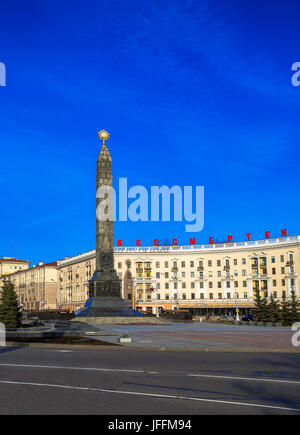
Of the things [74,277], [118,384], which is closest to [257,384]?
[118,384]

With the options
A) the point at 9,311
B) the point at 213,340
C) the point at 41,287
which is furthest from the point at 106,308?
the point at 41,287

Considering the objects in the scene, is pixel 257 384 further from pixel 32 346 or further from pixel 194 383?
pixel 32 346

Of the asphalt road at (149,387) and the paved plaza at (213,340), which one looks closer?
the asphalt road at (149,387)

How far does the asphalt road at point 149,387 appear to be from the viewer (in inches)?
325

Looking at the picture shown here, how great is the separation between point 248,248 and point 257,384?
100 metres

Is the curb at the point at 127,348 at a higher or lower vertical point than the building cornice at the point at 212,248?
lower

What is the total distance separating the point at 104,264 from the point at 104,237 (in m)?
2.87

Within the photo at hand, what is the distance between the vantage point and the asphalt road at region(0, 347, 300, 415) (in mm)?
8250

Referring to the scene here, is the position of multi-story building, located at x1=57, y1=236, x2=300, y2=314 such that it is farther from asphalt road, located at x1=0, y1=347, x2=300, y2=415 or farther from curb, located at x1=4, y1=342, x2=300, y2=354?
asphalt road, located at x1=0, y1=347, x2=300, y2=415

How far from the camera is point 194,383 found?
11070 millimetres

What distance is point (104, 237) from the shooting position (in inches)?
2117

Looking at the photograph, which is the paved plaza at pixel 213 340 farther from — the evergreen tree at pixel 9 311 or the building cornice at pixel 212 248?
the building cornice at pixel 212 248

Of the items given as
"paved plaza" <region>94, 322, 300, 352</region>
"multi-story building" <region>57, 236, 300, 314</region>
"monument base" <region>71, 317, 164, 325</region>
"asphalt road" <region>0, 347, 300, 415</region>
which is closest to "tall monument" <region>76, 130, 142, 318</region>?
"monument base" <region>71, 317, 164, 325</region>

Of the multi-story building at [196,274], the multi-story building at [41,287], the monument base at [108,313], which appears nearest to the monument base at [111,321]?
the monument base at [108,313]
